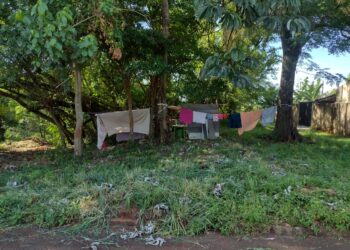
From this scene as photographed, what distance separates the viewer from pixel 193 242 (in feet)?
11.8

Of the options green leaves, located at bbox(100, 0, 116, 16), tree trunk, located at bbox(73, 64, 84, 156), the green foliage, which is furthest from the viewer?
the green foliage

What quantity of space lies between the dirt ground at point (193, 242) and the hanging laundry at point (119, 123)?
19.1 ft

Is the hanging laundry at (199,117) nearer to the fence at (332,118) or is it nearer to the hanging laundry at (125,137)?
the hanging laundry at (125,137)

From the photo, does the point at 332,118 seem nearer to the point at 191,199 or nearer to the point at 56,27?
the point at 191,199

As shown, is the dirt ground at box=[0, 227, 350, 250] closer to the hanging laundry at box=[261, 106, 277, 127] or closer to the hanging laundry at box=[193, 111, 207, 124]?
the hanging laundry at box=[193, 111, 207, 124]

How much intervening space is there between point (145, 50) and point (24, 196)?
199 inches

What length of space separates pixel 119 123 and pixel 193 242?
6.70 metres

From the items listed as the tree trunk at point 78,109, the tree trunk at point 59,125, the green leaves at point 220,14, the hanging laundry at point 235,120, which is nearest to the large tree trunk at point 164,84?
the hanging laundry at point 235,120

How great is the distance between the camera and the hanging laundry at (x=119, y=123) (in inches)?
384

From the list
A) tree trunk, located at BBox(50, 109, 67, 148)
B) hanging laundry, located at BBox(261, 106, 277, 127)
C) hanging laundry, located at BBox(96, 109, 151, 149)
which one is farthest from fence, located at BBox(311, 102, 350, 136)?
tree trunk, located at BBox(50, 109, 67, 148)

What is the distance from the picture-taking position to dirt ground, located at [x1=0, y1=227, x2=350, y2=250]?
3.50 meters

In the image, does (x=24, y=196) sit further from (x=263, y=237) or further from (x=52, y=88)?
(x=52, y=88)

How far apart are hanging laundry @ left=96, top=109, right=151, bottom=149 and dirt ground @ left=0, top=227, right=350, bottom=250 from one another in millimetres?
5813

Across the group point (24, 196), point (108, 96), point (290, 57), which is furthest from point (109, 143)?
point (24, 196)
